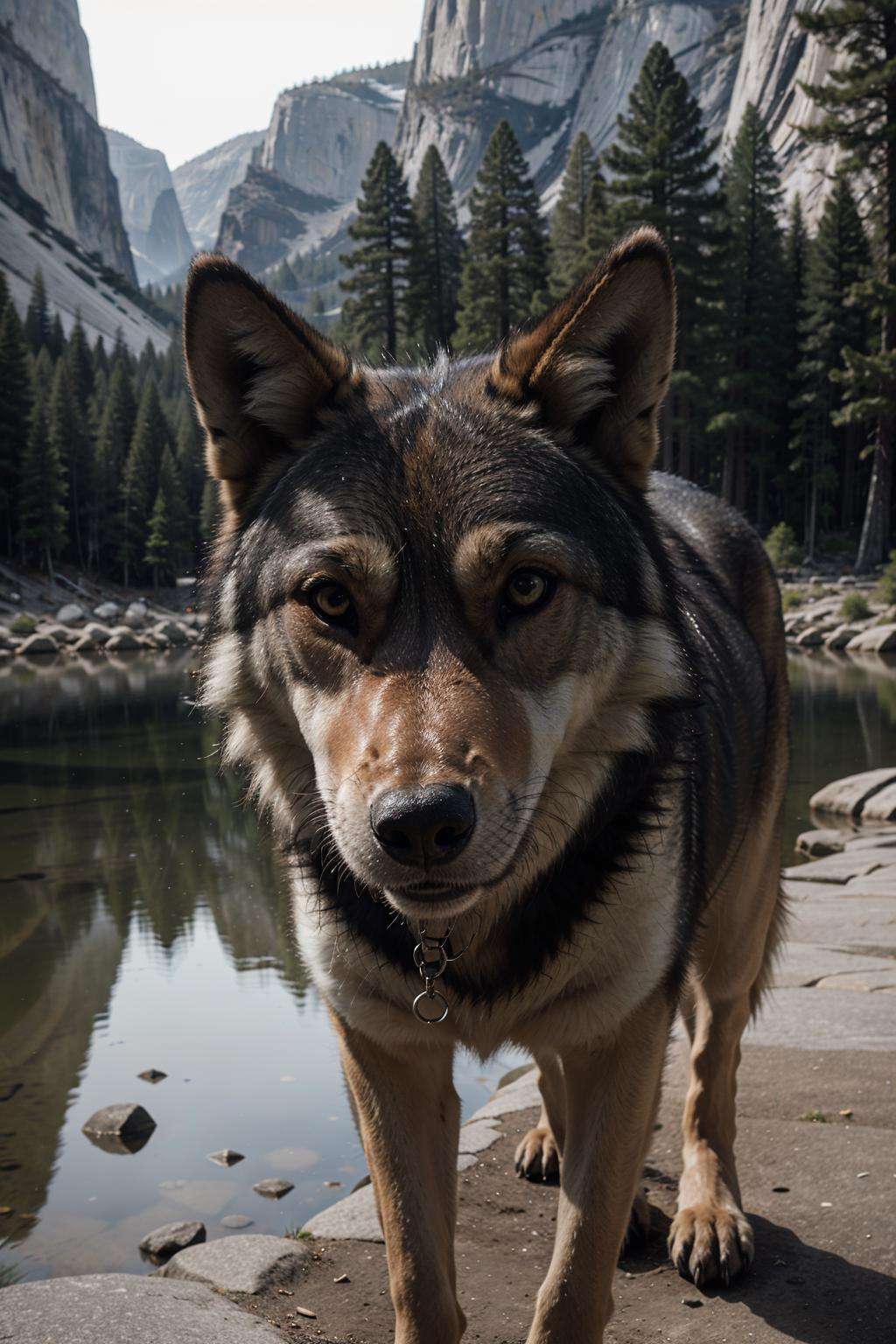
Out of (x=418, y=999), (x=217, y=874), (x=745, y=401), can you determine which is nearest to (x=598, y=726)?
(x=418, y=999)

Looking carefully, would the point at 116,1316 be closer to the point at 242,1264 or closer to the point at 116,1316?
the point at 116,1316

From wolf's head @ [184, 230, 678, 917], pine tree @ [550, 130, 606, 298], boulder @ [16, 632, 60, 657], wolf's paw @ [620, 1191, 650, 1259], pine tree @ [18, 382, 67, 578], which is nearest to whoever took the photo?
wolf's head @ [184, 230, 678, 917]

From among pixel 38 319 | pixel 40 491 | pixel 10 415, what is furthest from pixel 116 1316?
pixel 38 319

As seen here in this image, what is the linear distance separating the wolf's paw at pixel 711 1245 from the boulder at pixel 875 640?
25.3 meters

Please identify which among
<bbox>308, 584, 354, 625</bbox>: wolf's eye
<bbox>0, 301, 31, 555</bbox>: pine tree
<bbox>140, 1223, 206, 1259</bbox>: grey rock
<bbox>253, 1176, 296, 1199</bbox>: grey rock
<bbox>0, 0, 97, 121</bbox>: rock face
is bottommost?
<bbox>253, 1176, 296, 1199</bbox>: grey rock

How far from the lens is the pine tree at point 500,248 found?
50156 mm

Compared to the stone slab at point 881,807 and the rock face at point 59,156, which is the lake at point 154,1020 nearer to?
the stone slab at point 881,807

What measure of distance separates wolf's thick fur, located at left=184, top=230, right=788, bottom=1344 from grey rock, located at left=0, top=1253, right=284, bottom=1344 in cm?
48

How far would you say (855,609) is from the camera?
3016 centimetres

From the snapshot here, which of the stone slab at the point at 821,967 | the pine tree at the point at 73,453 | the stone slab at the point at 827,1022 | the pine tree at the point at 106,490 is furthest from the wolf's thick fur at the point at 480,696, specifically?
the pine tree at the point at 73,453

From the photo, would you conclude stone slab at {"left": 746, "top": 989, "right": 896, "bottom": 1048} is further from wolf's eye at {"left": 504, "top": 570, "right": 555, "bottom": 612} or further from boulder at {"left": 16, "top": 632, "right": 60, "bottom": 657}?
boulder at {"left": 16, "top": 632, "right": 60, "bottom": 657}

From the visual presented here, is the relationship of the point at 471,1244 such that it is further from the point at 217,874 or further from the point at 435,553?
the point at 217,874

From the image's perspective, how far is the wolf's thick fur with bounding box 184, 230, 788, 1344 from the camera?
8.39 feet

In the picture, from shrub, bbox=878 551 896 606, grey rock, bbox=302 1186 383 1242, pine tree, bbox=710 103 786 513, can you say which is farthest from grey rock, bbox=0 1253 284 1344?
pine tree, bbox=710 103 786 513
